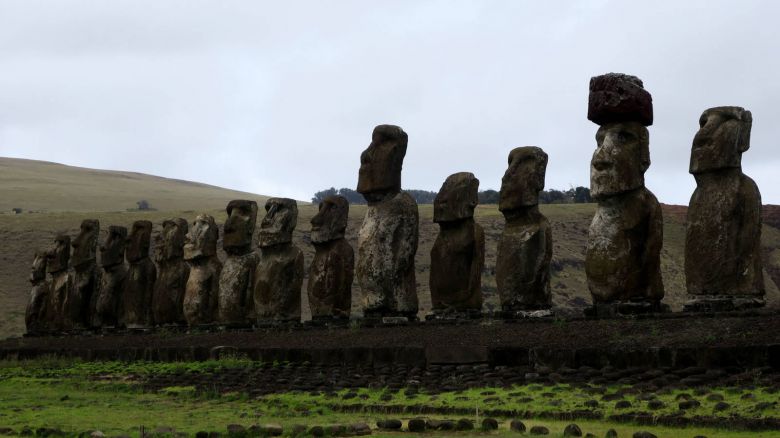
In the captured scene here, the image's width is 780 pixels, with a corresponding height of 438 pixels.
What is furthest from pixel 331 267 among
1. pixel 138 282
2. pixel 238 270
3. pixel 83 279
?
pixel 83 279

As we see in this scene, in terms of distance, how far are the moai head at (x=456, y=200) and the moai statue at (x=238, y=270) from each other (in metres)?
5.65

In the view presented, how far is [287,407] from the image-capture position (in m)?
12.6

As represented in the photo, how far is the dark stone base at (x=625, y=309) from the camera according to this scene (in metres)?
15.2

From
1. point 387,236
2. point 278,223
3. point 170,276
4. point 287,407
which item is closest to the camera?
point 287,407

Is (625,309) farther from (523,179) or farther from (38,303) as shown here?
(38,303)

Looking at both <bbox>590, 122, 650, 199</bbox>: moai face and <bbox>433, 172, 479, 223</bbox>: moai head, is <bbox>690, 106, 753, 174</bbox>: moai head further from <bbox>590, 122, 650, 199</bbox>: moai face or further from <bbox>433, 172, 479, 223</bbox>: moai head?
<bbox>433, 172, 479, 223</bbox>: moai head

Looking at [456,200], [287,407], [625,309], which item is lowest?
[287,407]

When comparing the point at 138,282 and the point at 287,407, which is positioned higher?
the point at 138,282

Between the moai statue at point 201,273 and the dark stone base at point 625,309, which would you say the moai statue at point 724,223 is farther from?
the moai statue at point 201,273

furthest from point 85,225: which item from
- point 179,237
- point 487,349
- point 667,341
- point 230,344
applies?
point 667,341

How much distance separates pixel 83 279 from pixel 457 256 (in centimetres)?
1364

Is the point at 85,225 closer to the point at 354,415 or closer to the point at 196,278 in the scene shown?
the point at 196,278

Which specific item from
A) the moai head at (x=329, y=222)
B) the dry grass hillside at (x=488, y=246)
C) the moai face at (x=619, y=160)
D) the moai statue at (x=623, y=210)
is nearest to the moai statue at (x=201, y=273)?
the moai head at (x=329, y=222)

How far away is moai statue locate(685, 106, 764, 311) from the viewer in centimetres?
1459
